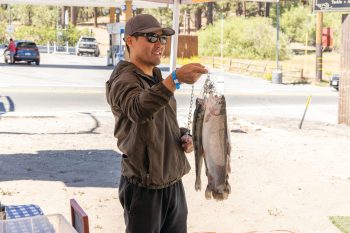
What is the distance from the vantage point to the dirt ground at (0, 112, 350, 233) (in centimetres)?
682

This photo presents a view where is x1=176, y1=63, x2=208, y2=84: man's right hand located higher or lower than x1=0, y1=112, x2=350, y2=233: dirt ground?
higher

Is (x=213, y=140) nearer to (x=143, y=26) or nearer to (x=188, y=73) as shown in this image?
(x=188, y=73)

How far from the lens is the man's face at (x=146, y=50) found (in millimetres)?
3396

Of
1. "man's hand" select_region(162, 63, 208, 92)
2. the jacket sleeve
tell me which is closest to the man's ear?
the jacket sleeve

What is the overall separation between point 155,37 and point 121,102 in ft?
1.40

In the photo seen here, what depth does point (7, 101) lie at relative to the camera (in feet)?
63.3

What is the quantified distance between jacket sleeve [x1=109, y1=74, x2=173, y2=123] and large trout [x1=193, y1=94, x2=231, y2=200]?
0.82 feet

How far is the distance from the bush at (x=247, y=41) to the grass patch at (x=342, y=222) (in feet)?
142

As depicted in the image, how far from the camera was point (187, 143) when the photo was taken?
11.5 ft

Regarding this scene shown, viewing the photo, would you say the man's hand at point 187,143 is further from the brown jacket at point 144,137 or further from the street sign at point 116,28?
the street sign at point 116,28

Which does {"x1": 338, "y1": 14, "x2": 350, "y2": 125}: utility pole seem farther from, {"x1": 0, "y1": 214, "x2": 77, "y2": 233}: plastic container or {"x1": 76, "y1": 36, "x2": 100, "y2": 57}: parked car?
{"x1": 76, "y1": 36, "x2": 100, "y2": 57}: parked car

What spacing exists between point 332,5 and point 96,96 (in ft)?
30.4

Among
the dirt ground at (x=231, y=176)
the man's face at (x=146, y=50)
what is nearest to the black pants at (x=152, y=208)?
the man's face at (x=146, y=50)

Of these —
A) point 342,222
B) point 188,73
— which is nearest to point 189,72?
point 188,73
